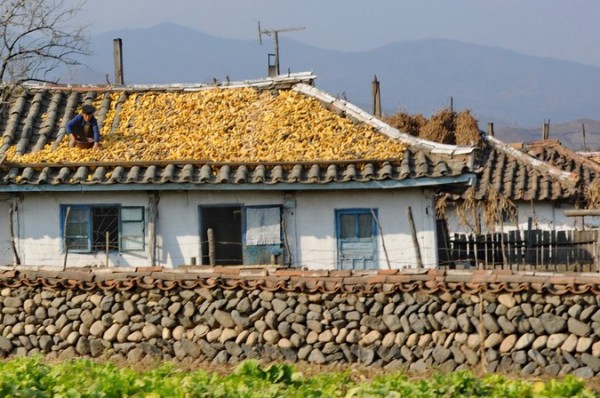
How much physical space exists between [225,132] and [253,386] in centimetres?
1061

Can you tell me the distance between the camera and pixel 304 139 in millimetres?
24578

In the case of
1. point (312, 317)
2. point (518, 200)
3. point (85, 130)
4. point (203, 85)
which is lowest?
point (312, 317)

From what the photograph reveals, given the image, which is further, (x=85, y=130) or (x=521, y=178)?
(x=521, y=178)

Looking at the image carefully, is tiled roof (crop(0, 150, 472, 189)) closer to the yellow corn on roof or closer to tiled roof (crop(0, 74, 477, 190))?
tiled roof (crop(0, 74, 477, 190))

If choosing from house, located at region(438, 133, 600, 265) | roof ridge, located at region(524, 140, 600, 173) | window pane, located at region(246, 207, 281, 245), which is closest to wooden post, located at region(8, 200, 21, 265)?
window pane, located at region(246, 207, 281, 245)

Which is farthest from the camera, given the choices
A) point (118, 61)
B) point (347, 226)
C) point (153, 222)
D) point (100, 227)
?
point (118, 61)

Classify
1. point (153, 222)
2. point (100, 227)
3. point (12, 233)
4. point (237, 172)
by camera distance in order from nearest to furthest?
point (237, 172) → point (12, 233) → point (153, 222) → point (100, 227)

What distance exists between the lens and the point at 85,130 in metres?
25.5

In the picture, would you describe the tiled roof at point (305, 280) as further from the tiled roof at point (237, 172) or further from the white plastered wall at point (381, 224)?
the white plastered wall at point (381, 224)

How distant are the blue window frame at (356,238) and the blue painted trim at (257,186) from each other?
2.64 feet

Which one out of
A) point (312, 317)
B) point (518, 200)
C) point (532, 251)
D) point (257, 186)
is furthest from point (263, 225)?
point (518, 200)

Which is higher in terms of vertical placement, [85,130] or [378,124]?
[85,130]

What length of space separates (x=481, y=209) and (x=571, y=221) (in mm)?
2463

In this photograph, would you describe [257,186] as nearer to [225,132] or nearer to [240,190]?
[240,190]
